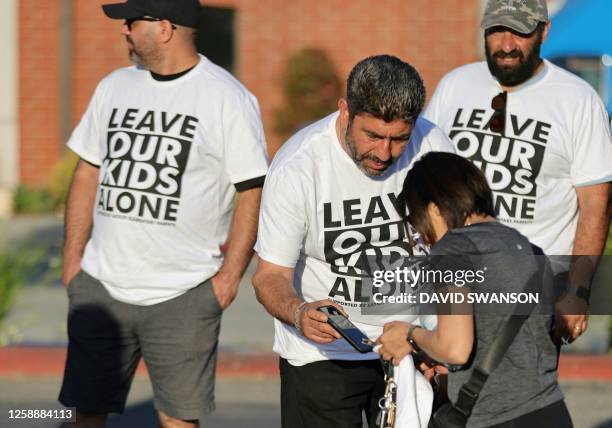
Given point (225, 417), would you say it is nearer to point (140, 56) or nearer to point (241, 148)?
point (241, 148)

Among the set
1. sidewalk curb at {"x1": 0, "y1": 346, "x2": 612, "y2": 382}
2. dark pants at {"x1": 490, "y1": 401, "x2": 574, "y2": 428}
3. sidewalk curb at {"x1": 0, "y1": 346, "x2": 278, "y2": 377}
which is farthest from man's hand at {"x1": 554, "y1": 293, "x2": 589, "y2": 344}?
sidewalk curb at {"x1": 0, "y1": 346, "x2": 278, "y2": 377}

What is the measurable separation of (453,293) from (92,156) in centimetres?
249

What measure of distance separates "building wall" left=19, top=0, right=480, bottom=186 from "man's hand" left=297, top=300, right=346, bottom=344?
11.7 m

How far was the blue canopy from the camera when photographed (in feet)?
33.8

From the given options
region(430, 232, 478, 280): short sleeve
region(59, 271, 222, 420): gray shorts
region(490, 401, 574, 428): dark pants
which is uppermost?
region(430, 232, 478, 280): short sleeve

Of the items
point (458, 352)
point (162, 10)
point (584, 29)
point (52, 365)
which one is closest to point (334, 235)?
point (458, 352)

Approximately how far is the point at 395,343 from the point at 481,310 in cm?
38

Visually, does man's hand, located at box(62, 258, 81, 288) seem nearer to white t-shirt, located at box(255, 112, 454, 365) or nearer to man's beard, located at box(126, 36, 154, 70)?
man's beard, located at box(126, 36, 154, 70)

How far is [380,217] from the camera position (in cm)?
439

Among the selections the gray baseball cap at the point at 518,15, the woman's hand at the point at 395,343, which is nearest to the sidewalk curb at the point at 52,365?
the gray baseball cap at the point at 518,15

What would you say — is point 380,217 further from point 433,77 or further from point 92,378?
point 433,77

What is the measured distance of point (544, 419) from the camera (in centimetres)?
358

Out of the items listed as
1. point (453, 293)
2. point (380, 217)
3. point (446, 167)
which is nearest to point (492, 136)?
point (380, 217)

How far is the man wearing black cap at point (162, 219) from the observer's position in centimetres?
513
